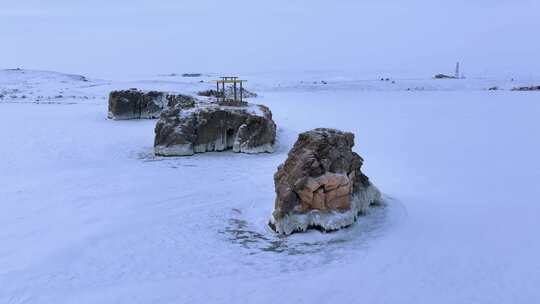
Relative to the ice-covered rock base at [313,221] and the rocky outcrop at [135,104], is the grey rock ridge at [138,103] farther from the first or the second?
the ice-covered rock base at [313,221]

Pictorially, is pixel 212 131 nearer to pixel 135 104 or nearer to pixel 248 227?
pixel 248 227

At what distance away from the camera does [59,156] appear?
1603 centimetres

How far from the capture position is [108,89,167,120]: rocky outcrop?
25.2 m

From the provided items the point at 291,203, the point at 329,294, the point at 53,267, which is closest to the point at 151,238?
the point at 53,267

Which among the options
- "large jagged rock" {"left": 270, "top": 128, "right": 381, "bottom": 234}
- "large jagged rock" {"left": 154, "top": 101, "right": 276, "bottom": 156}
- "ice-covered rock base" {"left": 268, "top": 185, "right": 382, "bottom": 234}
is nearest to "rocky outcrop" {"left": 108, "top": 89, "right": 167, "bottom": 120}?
"large jagged rock" {"left": 154, "top": 101, "right": 276, "bottom": 156}

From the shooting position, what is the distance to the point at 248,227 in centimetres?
971

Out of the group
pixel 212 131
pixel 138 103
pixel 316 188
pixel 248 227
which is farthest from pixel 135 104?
pixel 316 188

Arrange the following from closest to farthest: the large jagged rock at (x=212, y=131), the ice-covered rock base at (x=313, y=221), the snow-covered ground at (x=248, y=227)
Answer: the snow-covered ground at (x=248, y=227) → the ice-covered rock base at (x=313, y=221) → the large jagged rock at (x=212, y=131)

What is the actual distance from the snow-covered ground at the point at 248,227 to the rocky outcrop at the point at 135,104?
17.5 ft

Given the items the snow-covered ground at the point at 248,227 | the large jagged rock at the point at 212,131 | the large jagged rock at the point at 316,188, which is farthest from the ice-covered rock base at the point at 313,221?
the large jagged rock at the point at 212,131

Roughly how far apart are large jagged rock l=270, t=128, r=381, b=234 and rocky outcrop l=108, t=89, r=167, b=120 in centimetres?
1713

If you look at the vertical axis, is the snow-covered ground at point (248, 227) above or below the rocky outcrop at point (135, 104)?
below

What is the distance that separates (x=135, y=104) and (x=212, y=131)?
10.1 metres

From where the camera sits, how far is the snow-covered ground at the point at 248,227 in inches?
280
